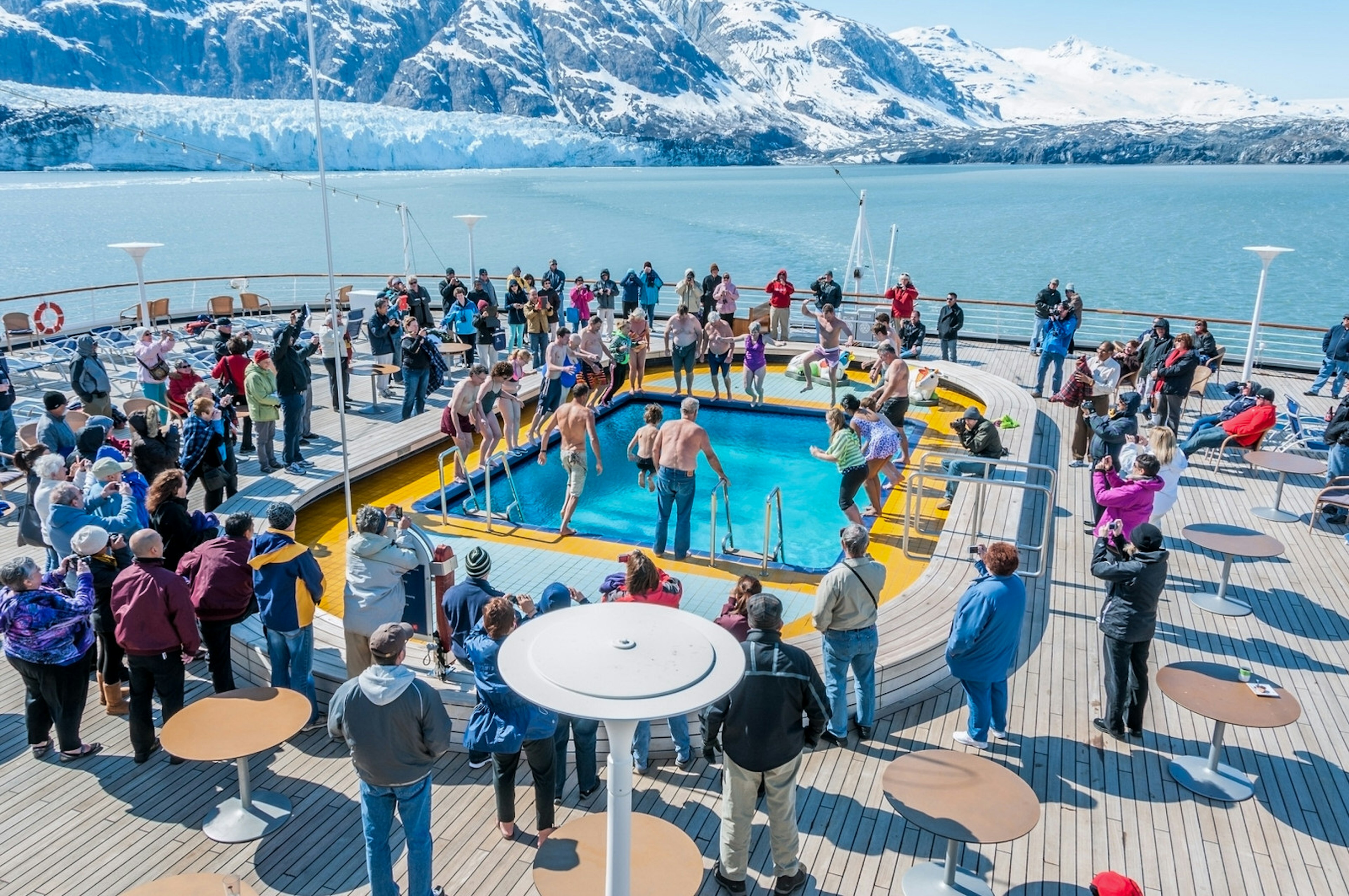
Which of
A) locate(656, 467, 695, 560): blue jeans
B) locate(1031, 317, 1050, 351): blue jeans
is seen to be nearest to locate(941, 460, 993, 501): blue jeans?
locate(656, 467, 695, 560): blue jeans

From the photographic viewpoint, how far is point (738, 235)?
6297 centimetres

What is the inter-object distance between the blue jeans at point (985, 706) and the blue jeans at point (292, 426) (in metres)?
8.12

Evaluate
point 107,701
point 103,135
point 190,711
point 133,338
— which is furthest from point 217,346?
point 103,135

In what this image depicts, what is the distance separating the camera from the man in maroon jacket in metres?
5.70

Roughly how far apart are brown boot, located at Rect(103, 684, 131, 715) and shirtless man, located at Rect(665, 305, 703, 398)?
8.94 meters

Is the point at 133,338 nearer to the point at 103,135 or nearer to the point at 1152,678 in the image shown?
the point at 1152,678

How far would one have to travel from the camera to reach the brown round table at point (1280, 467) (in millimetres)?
9602

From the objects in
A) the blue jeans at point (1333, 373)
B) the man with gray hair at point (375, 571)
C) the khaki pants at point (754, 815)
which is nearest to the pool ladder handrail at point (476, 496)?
the man with gray hair at point (375, 571)

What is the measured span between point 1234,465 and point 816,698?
984 centimetres

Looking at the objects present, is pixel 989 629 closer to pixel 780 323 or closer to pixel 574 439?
pixel 574 439

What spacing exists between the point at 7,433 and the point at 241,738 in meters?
9.06

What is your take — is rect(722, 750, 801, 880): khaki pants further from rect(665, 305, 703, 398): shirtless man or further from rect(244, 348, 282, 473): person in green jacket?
rect(665, 305, 703, 398): shirtless man

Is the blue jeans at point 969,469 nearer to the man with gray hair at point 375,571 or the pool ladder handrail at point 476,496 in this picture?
the pool ladder handrail at point 476,496

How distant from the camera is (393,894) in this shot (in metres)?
4.43
